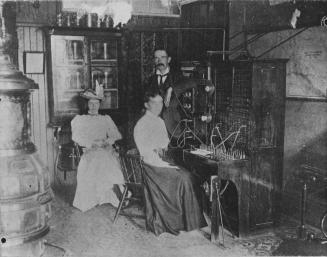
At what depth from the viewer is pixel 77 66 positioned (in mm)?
6941

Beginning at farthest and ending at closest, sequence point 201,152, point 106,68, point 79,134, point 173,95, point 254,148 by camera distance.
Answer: point 106,68 → point 79,134 → point 173,95 → point 201,152 → point 254,148

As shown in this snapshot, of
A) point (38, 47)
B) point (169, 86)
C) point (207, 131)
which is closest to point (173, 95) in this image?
point (169, 86)

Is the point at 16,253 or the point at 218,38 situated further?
the point at 218,38

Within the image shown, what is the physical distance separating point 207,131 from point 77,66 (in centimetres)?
268

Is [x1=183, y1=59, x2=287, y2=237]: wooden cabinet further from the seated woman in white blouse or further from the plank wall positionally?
the plank wall

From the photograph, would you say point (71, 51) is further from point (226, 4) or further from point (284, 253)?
point (284, 253)

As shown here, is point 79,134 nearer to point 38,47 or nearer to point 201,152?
point 38,47

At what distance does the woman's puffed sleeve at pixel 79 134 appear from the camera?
629 cm

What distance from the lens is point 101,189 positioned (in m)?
6.04

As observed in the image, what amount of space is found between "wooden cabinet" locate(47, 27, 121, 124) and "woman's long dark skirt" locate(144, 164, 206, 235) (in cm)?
266

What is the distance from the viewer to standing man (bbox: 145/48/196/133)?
5.82 m

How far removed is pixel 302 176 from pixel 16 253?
124 inches

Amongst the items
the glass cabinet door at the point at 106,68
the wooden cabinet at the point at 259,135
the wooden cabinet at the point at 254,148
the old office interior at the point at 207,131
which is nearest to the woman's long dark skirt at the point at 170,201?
the old office interior at the point at 207,131

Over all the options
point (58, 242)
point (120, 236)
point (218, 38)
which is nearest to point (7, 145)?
point (58, 242)
